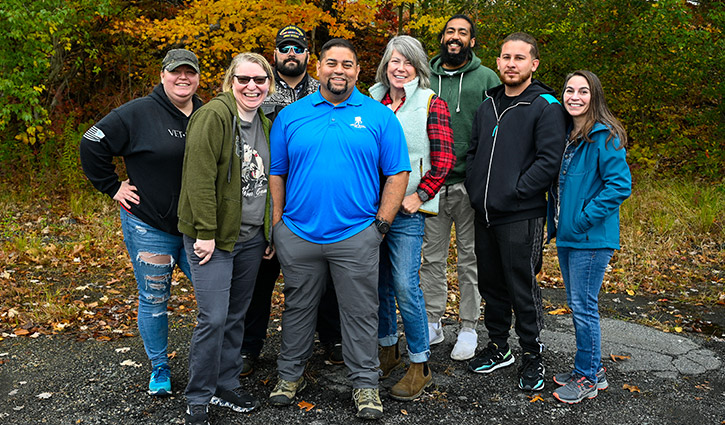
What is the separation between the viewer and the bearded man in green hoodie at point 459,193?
446cm

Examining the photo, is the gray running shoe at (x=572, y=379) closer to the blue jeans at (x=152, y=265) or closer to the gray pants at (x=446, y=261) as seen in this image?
the gray pants at (x=446, y=261)

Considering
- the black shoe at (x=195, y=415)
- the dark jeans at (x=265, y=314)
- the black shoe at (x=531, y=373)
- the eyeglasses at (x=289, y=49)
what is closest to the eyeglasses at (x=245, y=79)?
the eyeglasses at (x=289, y=49)

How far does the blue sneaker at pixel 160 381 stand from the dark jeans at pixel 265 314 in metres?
0.60

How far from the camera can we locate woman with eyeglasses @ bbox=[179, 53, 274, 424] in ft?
10.7

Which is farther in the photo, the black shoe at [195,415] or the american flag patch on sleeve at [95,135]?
the american flag patch on sleeve at [95,135]

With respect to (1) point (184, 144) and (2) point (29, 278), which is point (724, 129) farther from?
(2) point (29, 278)

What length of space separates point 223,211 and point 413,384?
1757 mm

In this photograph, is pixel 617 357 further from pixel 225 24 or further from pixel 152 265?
pixel 225 24

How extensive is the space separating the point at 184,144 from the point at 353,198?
3.69 ft

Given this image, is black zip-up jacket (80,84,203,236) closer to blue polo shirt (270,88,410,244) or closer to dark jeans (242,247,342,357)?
blue polo shirt (270,88,410,244)

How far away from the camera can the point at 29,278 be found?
6.68 metres

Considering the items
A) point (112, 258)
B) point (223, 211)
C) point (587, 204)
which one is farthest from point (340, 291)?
point (112, 258)

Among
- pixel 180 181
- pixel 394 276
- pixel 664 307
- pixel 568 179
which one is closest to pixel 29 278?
pixel 180 181

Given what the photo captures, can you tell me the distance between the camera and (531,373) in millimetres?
4027
